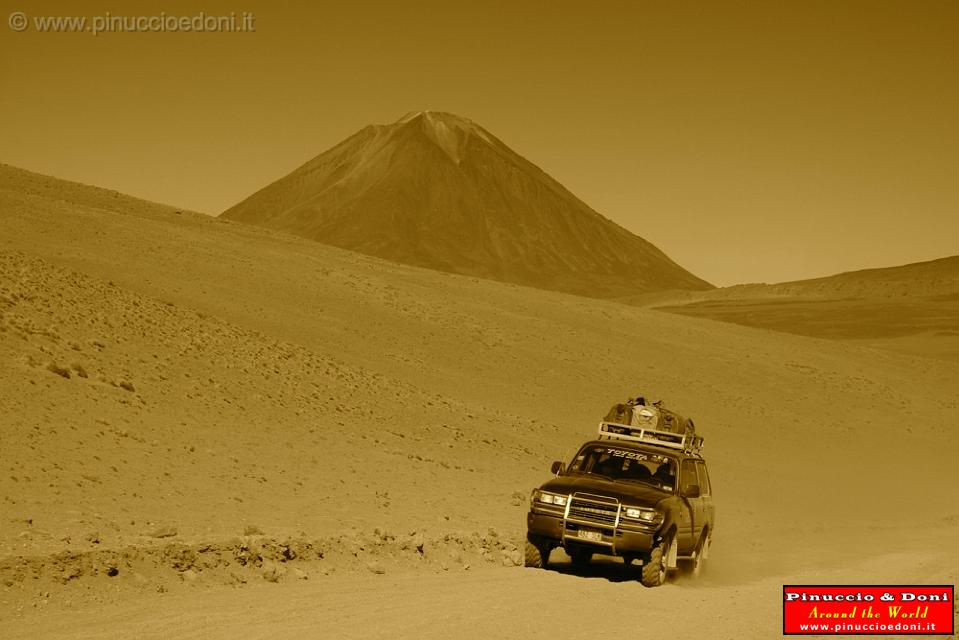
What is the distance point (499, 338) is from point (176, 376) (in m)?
19.6

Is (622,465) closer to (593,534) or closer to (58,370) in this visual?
(593,534)

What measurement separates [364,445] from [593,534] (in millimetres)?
10451

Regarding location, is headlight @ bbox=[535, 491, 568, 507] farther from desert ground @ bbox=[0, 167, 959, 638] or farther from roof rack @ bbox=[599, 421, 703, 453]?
roof rack @ bbox=[599, 421, 703, 453]

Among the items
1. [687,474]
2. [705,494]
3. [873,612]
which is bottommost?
[873,612]

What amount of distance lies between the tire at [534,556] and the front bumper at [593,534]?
201mm

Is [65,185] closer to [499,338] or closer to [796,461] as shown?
[499,338]

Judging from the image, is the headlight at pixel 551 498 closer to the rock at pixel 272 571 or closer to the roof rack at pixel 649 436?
the roof rack at pixel 649 436

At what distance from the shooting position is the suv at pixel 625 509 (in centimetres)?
1315

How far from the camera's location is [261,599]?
11.2 meters

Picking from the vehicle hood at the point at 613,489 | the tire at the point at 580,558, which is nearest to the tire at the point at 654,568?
the vehicle hood at the point at 613,489

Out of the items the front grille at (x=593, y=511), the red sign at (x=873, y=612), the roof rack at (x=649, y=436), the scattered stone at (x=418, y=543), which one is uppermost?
the roof rack at (x=649, y=436)

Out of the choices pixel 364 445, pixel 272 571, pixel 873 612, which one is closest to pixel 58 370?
pixel 364 445

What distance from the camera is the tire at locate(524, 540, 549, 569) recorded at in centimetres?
1384

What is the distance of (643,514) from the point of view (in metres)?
13.2
